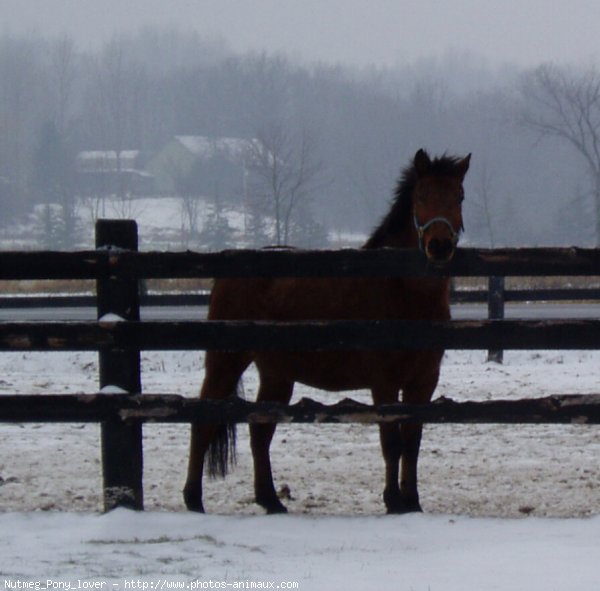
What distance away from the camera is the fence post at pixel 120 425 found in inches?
225

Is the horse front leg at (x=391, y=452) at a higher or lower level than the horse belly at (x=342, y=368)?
lower

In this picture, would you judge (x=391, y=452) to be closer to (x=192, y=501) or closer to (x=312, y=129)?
(x=192, y=501)

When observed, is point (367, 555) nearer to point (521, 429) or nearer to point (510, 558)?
point (510, 558)

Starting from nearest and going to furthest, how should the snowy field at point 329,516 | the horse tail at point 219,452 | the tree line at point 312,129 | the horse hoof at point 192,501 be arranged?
the snowy field at point 329,516 → the horse hoof at point 192,501 → the horse tail at point 219,452 → the tree line at point 312,129

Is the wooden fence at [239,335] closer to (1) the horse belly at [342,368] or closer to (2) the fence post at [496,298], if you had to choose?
(1) the horse belly at [342,368]

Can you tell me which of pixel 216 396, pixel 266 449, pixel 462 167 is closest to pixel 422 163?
pixel 462 167

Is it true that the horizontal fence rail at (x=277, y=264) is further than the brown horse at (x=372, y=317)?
No

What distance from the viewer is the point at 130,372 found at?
575 cm

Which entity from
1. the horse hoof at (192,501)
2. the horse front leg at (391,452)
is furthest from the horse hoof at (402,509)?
the horse hoof at (192,501)

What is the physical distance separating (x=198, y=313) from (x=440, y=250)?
51.2ft

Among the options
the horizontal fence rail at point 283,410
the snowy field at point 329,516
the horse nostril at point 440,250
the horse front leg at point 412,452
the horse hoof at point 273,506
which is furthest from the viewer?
the horse hoof at point 273,506

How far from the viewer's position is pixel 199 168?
9619 cm

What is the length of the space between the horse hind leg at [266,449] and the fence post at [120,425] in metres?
0.99

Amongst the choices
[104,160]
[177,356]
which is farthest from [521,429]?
[104,160]
